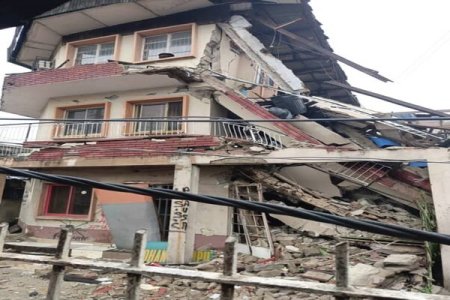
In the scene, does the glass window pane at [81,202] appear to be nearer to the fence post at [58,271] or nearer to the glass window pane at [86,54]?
the glass window pane at [86,54]

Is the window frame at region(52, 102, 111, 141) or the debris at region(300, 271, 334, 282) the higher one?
the window frame at region(52, 102, 111, 141)

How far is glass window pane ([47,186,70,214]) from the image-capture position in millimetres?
12500

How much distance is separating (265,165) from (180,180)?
7.97ft

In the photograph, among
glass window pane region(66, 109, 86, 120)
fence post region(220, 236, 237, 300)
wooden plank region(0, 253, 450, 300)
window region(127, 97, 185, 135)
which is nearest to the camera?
wooden plank region(0, 253, 450, 300)

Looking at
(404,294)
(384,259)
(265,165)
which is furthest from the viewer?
(265,165)

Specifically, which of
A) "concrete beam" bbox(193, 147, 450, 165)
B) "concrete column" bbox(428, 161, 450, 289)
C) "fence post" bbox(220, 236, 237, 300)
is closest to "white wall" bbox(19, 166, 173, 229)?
"concrete beam" bbox(193, 147, 450, 165)

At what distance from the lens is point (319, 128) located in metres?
11.1

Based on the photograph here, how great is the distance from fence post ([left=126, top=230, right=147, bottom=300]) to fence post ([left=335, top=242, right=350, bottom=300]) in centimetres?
116

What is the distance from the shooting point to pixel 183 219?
9438 millimetres

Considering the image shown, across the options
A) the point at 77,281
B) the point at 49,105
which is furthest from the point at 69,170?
the point at 77,281

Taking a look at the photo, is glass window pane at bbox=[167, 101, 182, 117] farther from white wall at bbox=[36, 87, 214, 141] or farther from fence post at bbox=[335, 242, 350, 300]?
fence post at bbox=[335, 242, 350, 300]

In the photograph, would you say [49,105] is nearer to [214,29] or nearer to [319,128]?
A: [214,29]

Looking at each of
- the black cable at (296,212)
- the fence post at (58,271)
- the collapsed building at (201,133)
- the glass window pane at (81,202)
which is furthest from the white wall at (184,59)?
the black cable at (296,212)

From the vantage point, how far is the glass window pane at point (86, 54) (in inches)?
565
